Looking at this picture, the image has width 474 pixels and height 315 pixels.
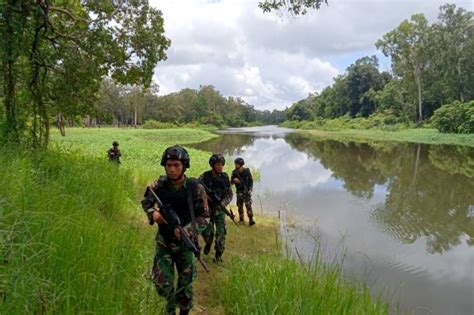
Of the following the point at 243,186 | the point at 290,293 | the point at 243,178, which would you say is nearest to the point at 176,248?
the point at 290,293

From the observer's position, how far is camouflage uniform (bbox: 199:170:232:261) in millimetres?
6731

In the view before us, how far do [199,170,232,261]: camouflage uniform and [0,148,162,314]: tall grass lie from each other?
4.62 ft

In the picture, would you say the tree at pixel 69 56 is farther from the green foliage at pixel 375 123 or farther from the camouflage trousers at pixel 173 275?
the green foliage at pixel 375 123

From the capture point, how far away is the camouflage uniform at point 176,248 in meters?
4.10

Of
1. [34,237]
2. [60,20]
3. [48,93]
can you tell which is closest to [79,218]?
[34,237]

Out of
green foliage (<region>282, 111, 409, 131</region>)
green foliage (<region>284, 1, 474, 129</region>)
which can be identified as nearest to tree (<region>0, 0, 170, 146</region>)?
green foliage (<region>284, 1, 474, 129</region>)

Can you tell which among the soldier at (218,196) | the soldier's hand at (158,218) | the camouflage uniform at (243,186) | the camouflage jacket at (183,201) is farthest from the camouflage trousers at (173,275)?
the camouflage uniform at (243,186)

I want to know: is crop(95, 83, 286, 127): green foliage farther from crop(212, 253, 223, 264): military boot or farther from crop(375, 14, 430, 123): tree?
crop(212, 253, 223, 264): military boot

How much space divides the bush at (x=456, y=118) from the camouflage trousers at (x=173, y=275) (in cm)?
4342

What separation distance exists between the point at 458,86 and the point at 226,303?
5660 centimetres

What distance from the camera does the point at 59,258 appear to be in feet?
11.2

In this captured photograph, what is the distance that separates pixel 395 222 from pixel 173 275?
9.02 meters

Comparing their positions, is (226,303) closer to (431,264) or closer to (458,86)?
(431,264)

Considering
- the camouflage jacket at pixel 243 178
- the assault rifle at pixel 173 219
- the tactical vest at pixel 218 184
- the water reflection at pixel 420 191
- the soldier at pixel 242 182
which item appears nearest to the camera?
the assault rifle at pixel 173 219
